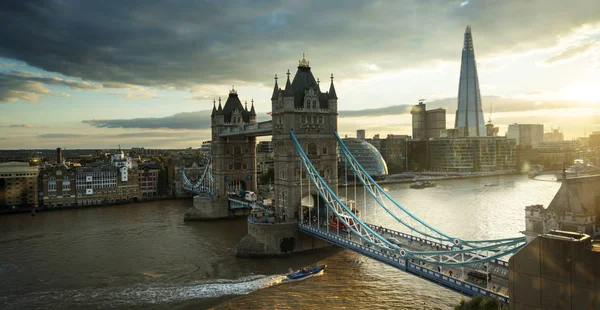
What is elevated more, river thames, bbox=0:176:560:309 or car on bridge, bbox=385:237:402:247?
car on bridge, bbox=385:237:402:247

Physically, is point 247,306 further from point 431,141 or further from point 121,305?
point 431,141

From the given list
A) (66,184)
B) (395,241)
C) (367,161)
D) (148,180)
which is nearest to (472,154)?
(367,161)

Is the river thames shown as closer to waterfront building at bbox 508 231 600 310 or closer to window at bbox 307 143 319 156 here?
window at bbox 307 143 319 156

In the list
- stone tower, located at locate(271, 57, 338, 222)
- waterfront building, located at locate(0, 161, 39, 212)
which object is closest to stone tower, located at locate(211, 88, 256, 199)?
stone tower, located at locate(271, 57, 338, 222)

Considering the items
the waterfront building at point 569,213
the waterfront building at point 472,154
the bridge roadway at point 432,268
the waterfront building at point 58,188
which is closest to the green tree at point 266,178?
the waterfront building at point 58,188

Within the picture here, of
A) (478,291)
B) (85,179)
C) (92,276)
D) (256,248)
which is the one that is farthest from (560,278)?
(85,179)

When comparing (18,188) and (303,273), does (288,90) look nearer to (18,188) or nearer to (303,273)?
(303,273)
